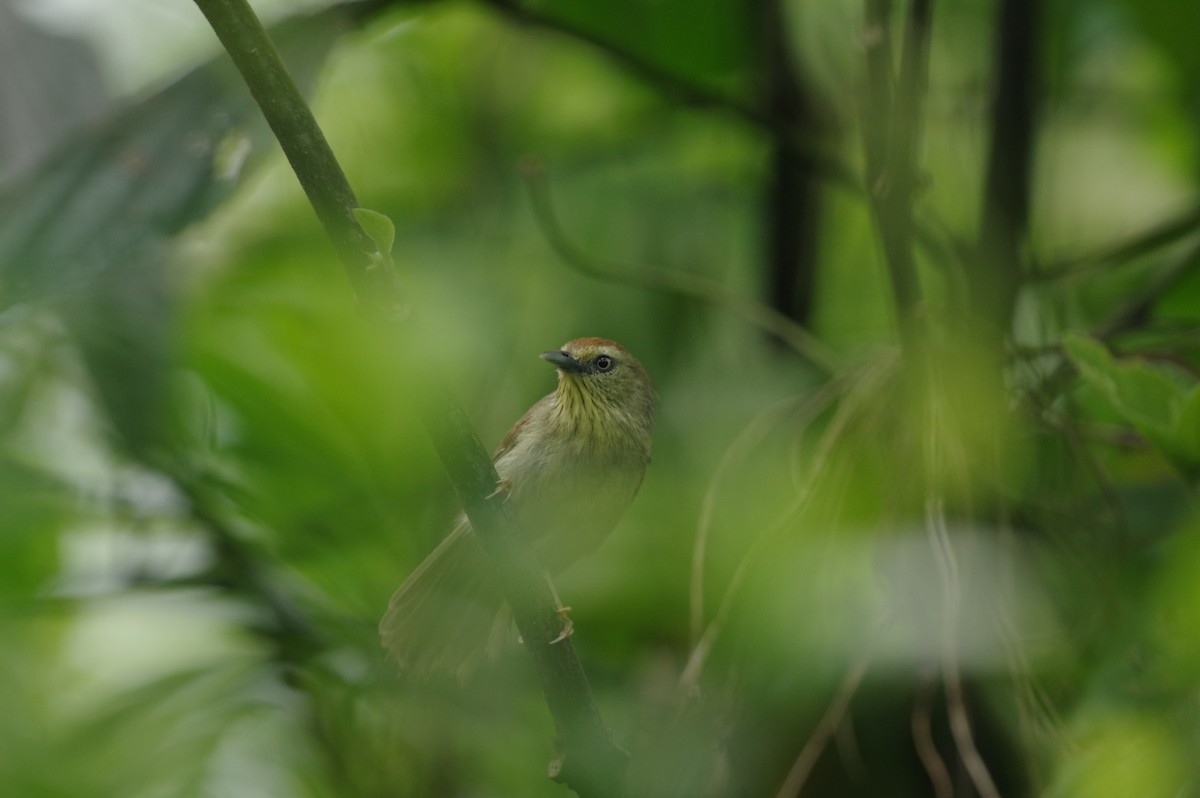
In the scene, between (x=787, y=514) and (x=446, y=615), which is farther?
(x=446, y=615)

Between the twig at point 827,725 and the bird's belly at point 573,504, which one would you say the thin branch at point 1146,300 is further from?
the bird's belly at point 573,504

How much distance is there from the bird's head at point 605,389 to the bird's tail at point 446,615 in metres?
0.52

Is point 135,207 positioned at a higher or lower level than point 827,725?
higher

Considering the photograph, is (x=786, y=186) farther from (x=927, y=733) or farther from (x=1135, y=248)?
(x=927, y=733)

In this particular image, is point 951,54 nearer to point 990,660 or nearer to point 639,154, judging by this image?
point 639,154

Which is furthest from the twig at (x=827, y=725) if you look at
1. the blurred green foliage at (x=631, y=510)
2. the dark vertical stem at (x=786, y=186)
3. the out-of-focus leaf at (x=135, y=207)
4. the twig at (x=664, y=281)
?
the out-of-focus leaf at (x=135, y=207)

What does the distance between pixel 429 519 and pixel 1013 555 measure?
124cm

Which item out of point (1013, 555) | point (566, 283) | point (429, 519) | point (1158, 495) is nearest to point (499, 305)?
point (566, 283)

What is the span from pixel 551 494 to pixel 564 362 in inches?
12.4

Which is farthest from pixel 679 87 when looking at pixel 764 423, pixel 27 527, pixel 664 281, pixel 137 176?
pixel 27 527

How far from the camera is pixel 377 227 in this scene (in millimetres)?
1394

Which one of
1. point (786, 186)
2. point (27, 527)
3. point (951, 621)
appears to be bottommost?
point (951, 621)

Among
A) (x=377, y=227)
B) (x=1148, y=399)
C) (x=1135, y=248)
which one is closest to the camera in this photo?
(x=377, y=227)

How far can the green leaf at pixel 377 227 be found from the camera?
137cm
